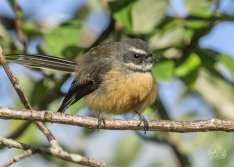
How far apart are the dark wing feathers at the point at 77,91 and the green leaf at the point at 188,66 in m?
0.80

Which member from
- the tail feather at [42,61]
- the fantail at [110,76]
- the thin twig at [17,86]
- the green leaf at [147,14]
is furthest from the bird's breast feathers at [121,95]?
the thin twig at [17,86]

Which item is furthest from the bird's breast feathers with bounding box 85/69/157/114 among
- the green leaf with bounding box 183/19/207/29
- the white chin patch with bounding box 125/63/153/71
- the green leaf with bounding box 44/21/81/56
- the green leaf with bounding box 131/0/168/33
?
the green leaf with bounding box 183/19/207/29

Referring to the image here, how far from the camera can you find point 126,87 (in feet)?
18.6

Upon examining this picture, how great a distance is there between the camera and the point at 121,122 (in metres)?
4.31

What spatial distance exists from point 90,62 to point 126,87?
47cm

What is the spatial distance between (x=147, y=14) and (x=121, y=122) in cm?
120

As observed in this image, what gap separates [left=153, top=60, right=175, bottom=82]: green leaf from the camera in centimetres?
490

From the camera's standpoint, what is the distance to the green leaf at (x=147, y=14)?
5145 mm

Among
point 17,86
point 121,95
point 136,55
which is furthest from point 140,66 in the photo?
point 17,86

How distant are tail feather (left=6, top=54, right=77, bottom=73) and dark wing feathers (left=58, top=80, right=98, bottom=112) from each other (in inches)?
7.3

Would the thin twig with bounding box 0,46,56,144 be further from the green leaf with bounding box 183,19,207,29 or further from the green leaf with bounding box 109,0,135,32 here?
the green leaf with bounding box 183,19,207,29

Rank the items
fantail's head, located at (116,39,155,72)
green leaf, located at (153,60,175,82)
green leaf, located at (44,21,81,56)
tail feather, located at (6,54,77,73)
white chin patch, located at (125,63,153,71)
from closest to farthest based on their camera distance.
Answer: green leaf, located at (153,60,175,82) < green leaf, located at (44,21,81,56) < tail feather, located at (6,54,77,73) < fantail's head, located at (116,39,155,72) < white chin patch, located at (125,63,153,71)

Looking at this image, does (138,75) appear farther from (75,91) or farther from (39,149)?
(39,149)

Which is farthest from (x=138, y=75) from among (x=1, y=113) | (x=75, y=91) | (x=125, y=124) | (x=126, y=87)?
(x=1, y=113)
